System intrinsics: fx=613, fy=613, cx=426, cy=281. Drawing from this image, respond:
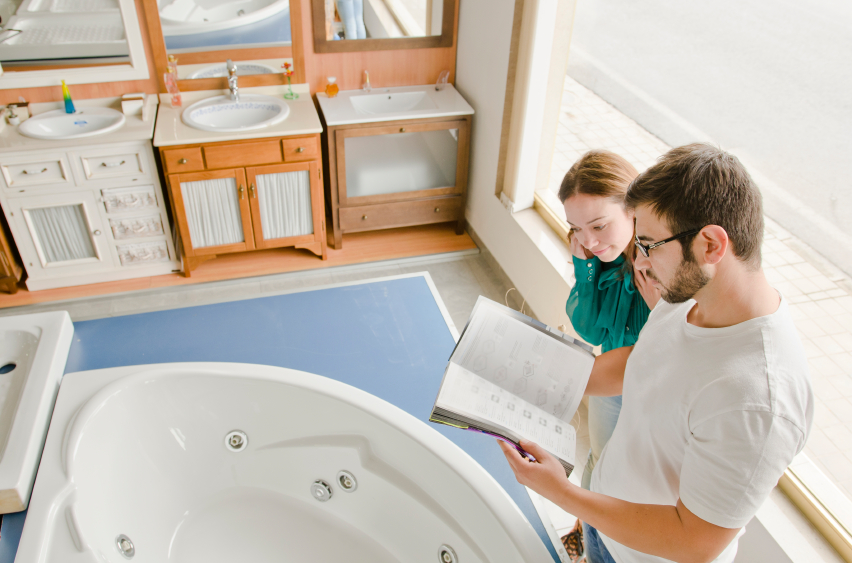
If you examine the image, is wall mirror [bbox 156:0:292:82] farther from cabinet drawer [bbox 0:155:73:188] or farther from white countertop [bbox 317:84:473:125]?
cabinet drawer [bbox 0:155:73:188]

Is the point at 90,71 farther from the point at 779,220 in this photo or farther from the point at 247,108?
the point at 779,220

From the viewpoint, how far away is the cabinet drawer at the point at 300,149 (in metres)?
3.14

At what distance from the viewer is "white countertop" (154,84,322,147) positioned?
2986 mm

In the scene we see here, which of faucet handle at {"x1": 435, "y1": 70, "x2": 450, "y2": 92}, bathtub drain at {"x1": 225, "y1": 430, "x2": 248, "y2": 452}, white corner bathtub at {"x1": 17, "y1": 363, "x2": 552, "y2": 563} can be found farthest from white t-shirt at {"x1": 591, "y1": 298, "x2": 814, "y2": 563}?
faucet handle at {"x1": 435, "y1": 70, "x2": 450, "y2": 92}

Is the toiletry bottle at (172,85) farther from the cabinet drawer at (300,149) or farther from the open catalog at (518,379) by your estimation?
the open catalog at (518,379)

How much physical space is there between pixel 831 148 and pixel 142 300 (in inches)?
121

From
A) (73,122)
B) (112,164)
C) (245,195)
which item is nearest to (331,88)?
(245,195)

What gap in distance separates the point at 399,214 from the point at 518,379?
2292 millimetres

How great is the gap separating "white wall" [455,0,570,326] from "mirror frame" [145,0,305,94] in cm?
94

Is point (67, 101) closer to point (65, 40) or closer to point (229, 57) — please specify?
point (65, 40)

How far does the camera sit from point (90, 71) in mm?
3145

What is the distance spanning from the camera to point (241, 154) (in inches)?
122

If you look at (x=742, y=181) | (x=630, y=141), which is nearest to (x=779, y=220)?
(x=630, y=141)

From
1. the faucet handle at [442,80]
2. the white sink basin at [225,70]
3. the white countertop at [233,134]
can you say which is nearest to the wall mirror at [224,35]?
the white sink basin at [225,70]
